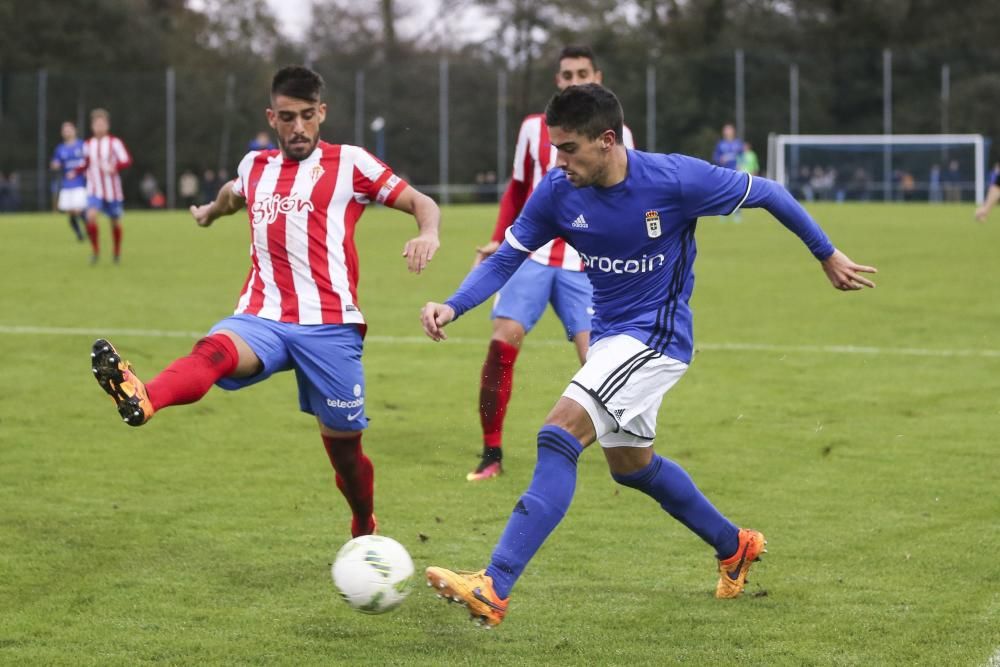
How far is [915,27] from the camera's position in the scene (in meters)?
58.0

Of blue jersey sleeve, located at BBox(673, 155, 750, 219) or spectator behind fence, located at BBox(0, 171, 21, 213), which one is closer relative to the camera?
blue jersey sleeve, located at BBox(673, 155, 750, 219)

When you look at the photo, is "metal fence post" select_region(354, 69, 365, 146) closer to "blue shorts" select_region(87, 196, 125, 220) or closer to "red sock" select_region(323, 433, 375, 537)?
"blue shorts" select_region(87, 196, 125, 220)

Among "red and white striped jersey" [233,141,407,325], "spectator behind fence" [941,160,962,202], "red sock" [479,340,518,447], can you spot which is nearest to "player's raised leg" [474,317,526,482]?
"red sock" [479,340,518,447]

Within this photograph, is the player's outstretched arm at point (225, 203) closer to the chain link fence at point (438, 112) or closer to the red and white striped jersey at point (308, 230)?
the red and white striped jersey at point (308, 230)

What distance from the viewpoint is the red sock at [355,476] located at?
5.42m

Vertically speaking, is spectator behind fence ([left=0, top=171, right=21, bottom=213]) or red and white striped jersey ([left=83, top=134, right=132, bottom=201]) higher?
spectator behind fence ([left=0, top=171, right=21, bottom=213])

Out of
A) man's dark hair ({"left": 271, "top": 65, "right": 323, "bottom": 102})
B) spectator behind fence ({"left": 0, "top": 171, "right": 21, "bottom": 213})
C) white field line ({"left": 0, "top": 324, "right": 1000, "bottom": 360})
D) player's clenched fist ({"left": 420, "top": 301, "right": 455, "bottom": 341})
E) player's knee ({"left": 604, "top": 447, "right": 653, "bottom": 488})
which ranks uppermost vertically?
spectator behind fence ({"left": 0, "top": 171, "right": 21, "bottom": 213})

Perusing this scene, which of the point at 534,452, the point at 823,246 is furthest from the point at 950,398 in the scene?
the point at 823,246

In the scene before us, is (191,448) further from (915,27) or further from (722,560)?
(915,27)

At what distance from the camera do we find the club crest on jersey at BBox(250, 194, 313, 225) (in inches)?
211

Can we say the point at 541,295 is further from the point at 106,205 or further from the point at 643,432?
the point at 106,205

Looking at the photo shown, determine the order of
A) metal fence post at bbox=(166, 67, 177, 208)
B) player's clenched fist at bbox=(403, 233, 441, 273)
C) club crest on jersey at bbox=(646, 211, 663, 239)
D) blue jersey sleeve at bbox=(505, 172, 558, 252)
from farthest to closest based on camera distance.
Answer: metal fence post at bbox=(166, 67, 177, 208)
player's clenched fist at bbox=(403, 233, 441, 273)
blue jersey sleeve at bbox=(505, 172, 558, 252)
club crest on jersey at bbox=(646, 211, 663, 239)

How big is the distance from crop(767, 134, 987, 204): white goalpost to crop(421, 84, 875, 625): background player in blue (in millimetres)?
37105

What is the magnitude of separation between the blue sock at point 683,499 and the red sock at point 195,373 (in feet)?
4.65
